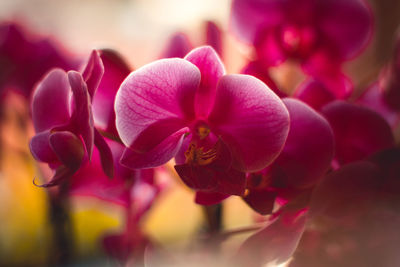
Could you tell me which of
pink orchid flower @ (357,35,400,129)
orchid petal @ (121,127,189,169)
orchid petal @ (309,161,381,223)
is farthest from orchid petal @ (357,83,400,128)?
orchid petal @ (121,127,189,169)

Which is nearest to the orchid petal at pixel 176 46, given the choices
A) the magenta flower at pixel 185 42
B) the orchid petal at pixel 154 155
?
the magenta flower at pixel 185 42

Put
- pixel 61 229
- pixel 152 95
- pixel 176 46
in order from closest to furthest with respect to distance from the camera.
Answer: pixel 152 95 < pixel 176 46 < pixel 61 229

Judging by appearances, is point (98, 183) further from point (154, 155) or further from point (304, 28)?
point (304, 28)

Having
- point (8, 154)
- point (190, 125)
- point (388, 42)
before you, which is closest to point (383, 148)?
point (190, 125)

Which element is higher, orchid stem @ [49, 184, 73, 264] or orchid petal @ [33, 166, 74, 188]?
orchid petal @ [33, 166, 74, 188]

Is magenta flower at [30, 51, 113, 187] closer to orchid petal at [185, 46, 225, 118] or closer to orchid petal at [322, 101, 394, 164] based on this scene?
orchid petal at [185, 46, 225, 118]

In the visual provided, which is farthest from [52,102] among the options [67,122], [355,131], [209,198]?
[355,131]

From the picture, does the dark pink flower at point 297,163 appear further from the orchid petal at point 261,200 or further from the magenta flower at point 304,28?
the magenta flower at point 304,28
